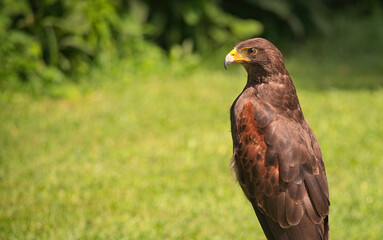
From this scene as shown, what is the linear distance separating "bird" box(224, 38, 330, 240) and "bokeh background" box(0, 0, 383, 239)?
80 cm

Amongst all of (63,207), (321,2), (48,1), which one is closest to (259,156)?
(63,207)

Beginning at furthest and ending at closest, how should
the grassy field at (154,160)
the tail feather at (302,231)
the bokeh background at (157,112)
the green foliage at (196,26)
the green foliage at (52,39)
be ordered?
the green foliage at (196,26) < the green foliage at (52,39) < the bokeh background at (157,112) < the grassy field at (154,160) < the tail feather at (302,231)

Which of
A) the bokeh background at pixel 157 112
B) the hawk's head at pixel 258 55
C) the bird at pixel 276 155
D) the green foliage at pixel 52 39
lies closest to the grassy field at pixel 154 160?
the bokeh background at pixel 157 112

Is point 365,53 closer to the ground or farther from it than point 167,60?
farther from it

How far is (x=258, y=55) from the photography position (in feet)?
10.2

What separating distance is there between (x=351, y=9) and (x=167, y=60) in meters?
5.22

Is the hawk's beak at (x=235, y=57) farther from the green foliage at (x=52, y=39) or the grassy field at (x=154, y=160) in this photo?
the green foliage at (x=52, y=39)

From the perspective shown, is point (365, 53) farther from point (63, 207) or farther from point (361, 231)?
point (63, 207)

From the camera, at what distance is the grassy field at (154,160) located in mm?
4641

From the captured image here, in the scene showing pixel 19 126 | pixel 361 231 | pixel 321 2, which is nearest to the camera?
pixel 361 231

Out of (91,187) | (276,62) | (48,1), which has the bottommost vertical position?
(91,187)

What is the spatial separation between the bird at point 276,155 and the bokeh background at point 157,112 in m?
0.80

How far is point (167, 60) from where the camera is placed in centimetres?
905

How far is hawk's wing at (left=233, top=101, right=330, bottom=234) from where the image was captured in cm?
298
